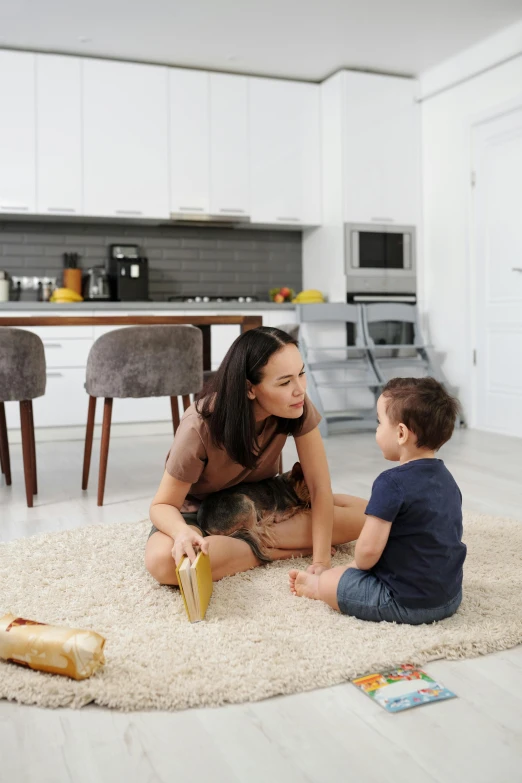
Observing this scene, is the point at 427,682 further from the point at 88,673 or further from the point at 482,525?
the point at 482,525

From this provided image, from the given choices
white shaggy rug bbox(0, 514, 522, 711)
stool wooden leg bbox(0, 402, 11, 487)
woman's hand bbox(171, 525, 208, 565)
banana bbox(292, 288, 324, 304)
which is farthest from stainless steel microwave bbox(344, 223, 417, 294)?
woman's hand bbox(171, 525, 208, 565)

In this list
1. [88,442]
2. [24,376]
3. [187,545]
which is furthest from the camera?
[88,442]

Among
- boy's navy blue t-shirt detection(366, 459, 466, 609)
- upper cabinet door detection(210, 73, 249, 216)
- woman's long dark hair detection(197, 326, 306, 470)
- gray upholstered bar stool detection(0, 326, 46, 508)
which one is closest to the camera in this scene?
boy's navy blue t-shirt detection(366, 459, 466, 609)

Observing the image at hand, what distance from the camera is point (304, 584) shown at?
1763 millimetres

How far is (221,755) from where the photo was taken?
113cm

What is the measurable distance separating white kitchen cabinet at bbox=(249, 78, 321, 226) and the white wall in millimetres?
834

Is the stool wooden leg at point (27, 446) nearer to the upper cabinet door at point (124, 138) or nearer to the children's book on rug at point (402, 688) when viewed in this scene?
the children's book on rug at point (402, 688)

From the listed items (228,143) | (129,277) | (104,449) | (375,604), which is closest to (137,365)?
(104,449)

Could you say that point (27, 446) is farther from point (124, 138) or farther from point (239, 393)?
point (124, 138)

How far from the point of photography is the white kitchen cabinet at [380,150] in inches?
212

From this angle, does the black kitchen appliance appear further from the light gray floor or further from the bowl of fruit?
the light gray floor

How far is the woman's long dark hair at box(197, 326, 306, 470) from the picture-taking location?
1.77 meters

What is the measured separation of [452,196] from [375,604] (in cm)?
429

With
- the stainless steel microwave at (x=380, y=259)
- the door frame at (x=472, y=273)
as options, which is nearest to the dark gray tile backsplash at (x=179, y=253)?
the stainless steel microwave at (x=380, y=259)
